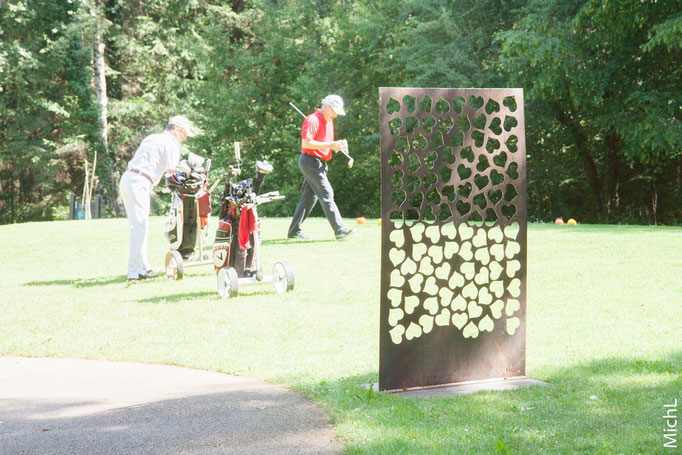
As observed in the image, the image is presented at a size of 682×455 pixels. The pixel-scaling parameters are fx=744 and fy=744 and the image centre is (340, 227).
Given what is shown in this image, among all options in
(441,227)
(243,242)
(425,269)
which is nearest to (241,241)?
(243,242)

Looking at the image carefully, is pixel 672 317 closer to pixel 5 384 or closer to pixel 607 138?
pixel 5 384

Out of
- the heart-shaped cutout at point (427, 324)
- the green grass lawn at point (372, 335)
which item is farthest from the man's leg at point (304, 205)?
the heart-shaped cutout at point (427, 324)

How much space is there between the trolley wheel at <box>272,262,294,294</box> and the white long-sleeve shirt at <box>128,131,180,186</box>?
7.62 ft

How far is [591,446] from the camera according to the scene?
373 centimetres

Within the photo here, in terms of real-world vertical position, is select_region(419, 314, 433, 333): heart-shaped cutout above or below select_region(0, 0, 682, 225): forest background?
below

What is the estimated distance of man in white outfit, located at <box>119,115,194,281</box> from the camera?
31.3ft

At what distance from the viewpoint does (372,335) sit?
6484 millimetres

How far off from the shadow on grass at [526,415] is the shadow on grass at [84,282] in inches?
224

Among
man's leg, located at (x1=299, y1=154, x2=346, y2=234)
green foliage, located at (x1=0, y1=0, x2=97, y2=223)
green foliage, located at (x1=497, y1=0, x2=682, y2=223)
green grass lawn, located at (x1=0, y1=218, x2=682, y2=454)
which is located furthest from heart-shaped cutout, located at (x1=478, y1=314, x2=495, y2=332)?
green foliage, located at (x1=0, y1=0, x2=97, y2=223)

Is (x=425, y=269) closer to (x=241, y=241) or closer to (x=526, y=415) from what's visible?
(x=526, y=415)

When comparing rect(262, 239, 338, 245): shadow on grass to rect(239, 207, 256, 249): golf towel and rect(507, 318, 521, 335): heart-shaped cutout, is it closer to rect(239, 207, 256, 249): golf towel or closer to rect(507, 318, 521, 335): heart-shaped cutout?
rect(239, 207, 256, 249): golf towel

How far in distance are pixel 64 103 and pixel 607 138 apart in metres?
25.4

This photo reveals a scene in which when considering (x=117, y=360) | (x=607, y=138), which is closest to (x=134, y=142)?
(x=607, y=138)

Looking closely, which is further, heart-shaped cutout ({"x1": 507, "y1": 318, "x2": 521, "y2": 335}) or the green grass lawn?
heart-shaped cutout ({"x1": 507, "y1": 318, "x2": 521, "y2": 335})
